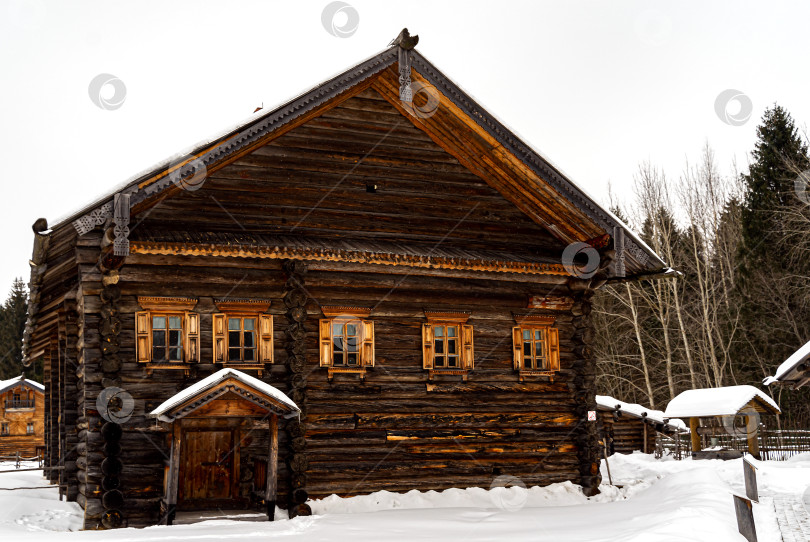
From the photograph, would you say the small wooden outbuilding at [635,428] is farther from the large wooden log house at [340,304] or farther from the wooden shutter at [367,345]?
the wooden shutter at [367,345]

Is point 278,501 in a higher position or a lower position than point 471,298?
lower

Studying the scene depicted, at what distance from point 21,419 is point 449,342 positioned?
40052mm

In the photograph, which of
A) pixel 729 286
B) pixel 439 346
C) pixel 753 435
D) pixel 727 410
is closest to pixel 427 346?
pixel 439 346

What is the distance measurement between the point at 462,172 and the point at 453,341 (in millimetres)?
3676

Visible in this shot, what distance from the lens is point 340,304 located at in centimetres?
1523

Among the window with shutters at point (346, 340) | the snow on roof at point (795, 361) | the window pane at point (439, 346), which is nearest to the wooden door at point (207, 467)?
the window with shutters at point (346, 340)

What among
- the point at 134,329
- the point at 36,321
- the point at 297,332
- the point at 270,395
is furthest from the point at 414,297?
the point at 36,321

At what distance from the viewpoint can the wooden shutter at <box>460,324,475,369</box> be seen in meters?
16.1

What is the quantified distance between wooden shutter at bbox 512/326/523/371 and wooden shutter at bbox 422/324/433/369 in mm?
1937

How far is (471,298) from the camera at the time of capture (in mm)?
16438

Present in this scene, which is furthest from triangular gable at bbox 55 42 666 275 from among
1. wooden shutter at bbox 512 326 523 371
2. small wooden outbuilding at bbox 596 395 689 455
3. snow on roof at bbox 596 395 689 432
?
small wooden outbuilding at bbox 596 395 689 455

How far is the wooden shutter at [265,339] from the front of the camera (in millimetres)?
14422

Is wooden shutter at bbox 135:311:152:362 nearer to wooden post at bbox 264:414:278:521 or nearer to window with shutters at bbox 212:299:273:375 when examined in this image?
window with shutters at bbox 212:299:273:375

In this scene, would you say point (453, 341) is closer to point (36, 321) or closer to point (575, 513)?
point (575, 513)
